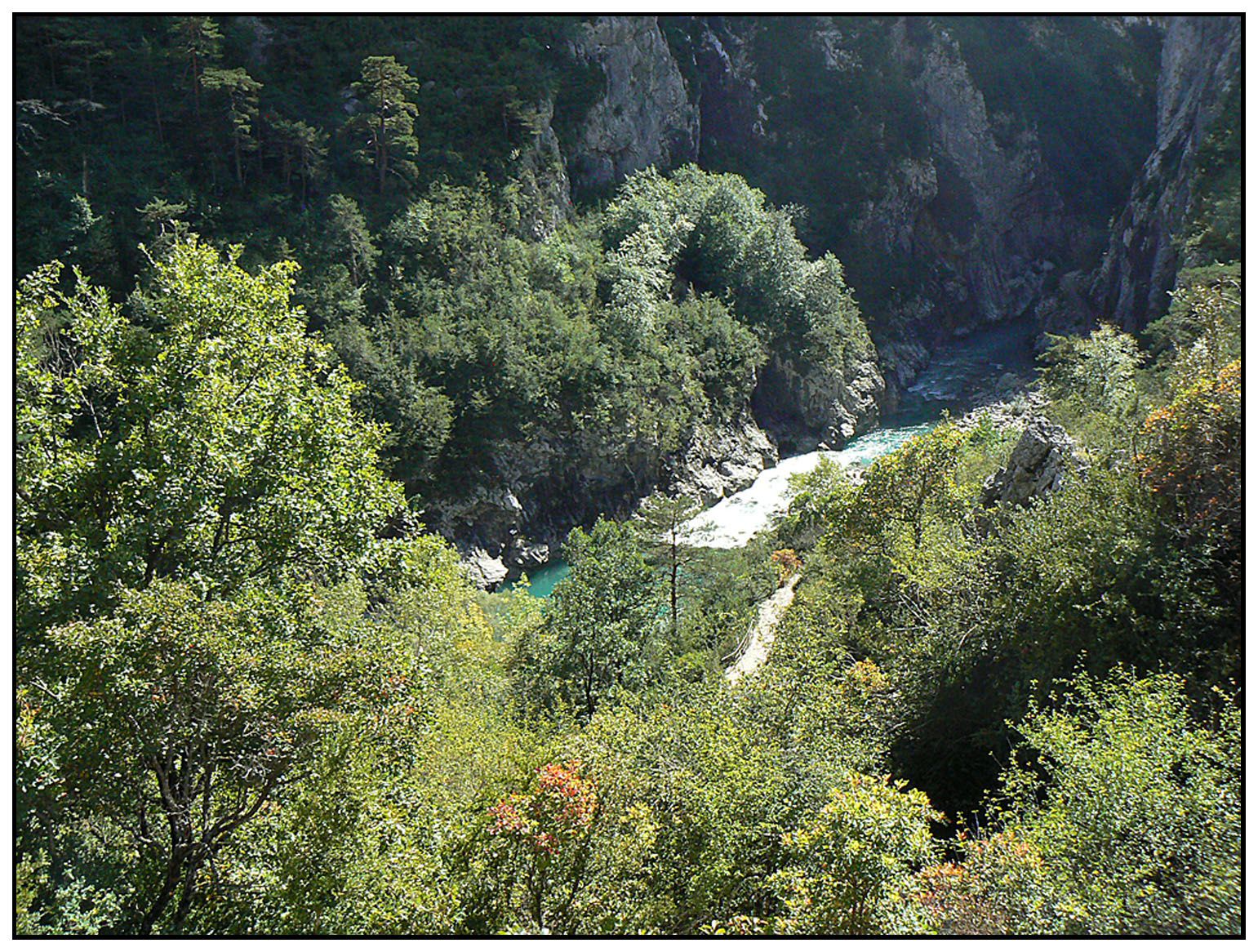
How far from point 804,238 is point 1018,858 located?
6717cm

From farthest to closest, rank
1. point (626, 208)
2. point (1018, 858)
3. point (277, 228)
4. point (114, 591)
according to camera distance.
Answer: point (626, 208) → point (277, 228) → point (114, 591) → point (1018, 858)

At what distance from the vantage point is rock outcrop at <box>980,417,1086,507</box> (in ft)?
60.7

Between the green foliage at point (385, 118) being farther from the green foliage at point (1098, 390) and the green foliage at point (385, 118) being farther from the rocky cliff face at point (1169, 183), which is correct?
the rocky cliff face at point (1169, 183)

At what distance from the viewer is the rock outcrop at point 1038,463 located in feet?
60.7

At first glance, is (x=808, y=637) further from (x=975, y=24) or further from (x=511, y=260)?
(x=975, y=24)

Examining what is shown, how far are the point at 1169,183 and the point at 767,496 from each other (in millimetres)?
29713

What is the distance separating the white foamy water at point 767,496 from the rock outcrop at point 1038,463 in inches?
574

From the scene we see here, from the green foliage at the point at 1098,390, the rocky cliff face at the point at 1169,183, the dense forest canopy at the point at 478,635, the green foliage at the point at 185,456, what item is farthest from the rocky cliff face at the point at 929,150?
the green foliage at the point at 185,456

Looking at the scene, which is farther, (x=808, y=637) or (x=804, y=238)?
(x=804, y=238)

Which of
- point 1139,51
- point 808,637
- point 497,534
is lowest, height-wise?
point 497,534

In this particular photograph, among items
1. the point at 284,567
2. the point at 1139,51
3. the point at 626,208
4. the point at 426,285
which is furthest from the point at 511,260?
the point at 1139,51

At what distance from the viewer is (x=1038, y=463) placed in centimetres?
1978

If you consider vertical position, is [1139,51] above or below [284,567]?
above

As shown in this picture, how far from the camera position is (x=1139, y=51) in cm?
7869
